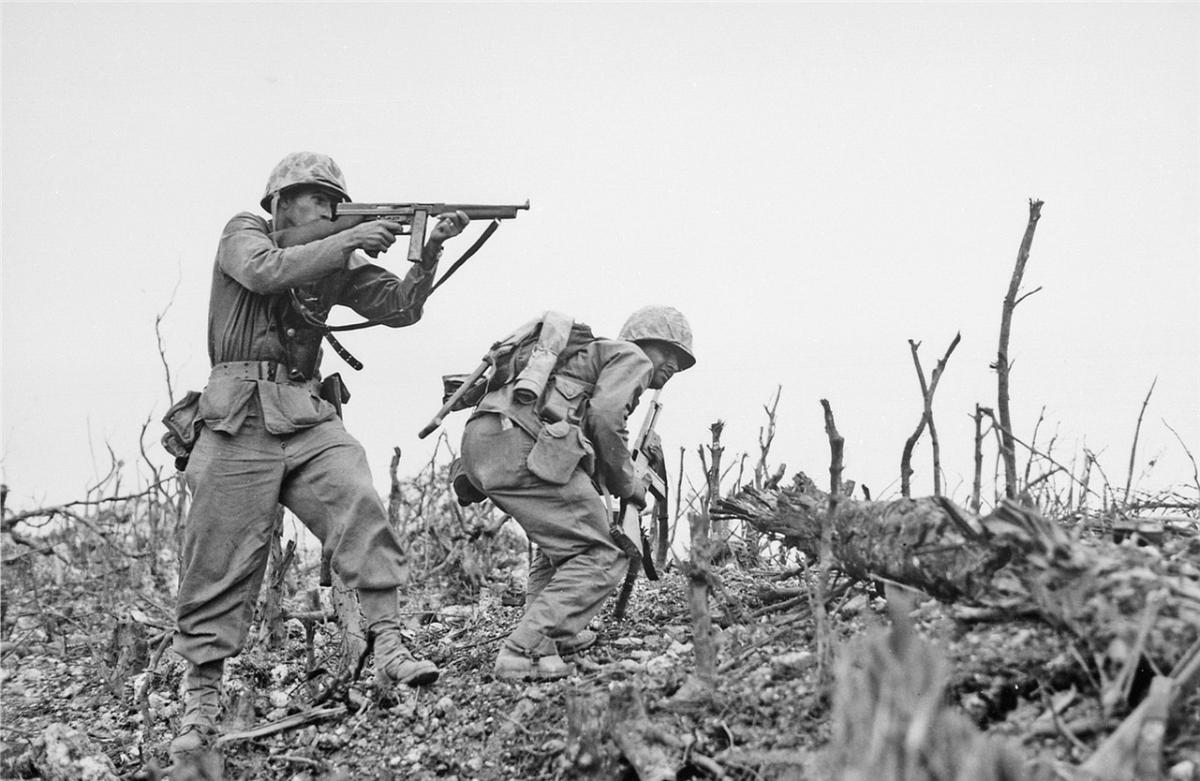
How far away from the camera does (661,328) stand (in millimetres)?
5414

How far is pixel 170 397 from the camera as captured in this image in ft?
25.7

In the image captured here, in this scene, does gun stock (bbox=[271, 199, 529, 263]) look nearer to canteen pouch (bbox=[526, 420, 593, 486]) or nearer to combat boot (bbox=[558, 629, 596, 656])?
canteen pouch (bbox=[526, 420, 593, 486])

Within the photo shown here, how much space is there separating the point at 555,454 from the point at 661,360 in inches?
40.0

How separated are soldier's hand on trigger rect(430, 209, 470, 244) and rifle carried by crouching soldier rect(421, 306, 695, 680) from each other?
0.56 metres

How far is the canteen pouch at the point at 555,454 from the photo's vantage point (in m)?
4.72

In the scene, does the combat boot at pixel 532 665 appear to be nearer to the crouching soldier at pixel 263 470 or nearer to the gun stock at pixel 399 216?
the crouching soldier at pixel 263 470

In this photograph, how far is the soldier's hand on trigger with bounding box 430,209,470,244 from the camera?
4988 mm

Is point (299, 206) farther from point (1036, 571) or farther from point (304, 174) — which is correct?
point (1036, 571)

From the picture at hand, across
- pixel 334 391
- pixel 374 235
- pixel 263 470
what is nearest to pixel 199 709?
pixel 263 470

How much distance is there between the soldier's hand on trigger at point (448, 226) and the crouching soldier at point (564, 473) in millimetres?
755

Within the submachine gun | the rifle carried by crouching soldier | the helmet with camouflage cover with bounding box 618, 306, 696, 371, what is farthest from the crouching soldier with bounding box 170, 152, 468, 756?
the helmet with camouflage cover with bounding box 618, 306, 696, 371

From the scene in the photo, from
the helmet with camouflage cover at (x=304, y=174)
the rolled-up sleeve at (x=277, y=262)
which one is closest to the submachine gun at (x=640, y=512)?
the rolled-up sleeve at (x=277, y=262)

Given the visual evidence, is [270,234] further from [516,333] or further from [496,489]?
[496,489]

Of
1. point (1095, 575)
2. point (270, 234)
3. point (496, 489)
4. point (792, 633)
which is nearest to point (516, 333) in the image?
point (496, 489)
